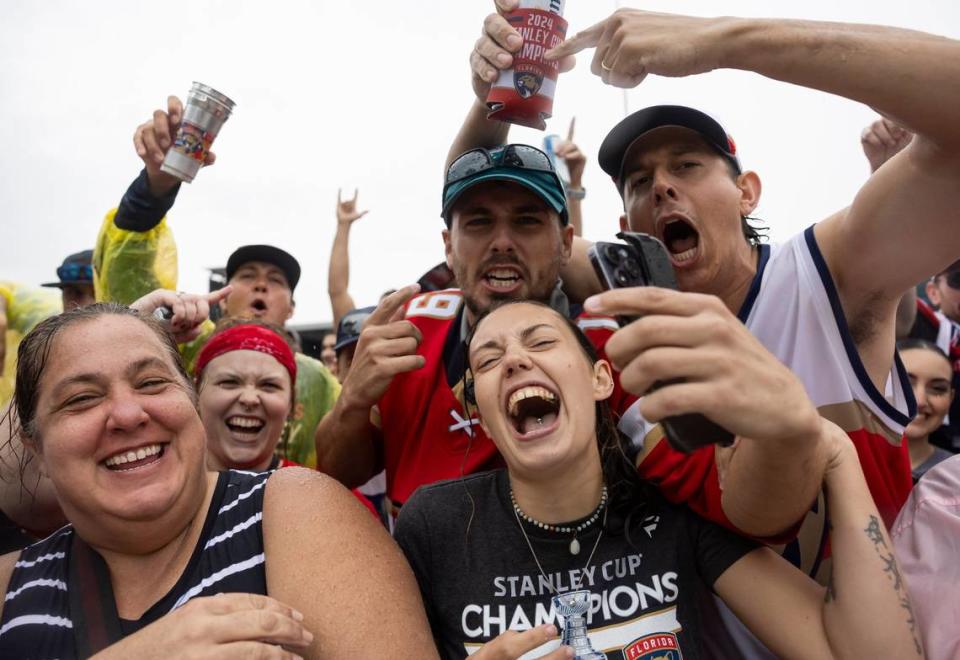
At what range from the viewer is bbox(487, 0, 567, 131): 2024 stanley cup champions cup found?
→ 251 cm

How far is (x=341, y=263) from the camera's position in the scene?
19.2ft

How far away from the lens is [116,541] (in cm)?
186

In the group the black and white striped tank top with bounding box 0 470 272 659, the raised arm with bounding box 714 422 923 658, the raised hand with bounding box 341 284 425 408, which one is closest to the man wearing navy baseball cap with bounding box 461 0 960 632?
the raised arm with bounding box 714 422 923 658

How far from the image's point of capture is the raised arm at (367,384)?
254cm

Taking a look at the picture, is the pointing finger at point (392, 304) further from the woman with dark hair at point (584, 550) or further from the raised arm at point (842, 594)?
the raised arm at point (842, 594)

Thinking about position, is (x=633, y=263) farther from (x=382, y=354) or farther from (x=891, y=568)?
(x=382, y=354)

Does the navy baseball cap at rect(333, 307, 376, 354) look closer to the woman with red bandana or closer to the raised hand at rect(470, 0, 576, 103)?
the woman with red bandana

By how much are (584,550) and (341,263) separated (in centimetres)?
426

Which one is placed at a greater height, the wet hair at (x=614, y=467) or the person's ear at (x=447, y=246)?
the person's ear at (x=447, y=246)

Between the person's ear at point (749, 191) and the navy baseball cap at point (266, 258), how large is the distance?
314 cm

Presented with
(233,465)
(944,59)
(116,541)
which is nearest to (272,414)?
(233,465)

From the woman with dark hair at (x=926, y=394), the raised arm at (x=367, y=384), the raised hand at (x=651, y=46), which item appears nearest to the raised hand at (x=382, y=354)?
the raised arm at (x=367, y=384)

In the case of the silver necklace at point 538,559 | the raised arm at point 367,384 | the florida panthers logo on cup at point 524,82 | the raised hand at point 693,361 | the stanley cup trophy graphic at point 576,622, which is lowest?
the stanley cup trophy graphic at point 576,622

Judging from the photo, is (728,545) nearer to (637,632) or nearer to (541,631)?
(637,632)
